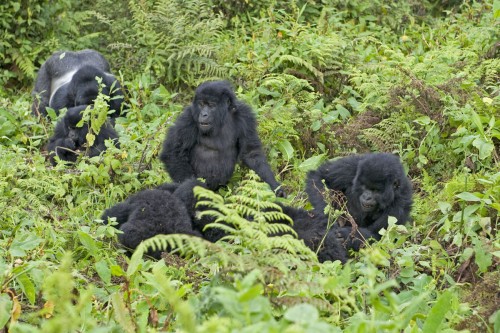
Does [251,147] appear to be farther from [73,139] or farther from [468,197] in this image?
[468,197]

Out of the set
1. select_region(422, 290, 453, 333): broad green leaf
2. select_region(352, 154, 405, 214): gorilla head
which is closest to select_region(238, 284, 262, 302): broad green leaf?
select_region(422, 290, 453, 333): broad green leaf

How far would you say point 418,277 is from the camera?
16.2ft

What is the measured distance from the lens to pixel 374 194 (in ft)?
20.0

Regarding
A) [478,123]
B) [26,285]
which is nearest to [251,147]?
[478,123]

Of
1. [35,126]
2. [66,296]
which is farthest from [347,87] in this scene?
[66,296]

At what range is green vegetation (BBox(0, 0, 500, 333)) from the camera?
3.77 meters

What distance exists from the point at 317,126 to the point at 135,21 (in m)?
3.15

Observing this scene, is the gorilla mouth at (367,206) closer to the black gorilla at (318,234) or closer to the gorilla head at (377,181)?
the gorilla head at (377,181)

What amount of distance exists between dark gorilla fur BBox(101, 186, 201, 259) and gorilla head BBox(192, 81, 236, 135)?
114 centimetres

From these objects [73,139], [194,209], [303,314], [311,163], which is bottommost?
[73,139]

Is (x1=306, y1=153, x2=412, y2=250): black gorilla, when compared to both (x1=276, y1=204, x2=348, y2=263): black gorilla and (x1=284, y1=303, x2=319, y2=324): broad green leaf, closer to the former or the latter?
(x1=276, y1=204, x2=348, y2=263): black gorilla

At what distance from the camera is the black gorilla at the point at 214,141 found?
6.95 metres

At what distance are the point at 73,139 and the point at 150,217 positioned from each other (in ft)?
7.50

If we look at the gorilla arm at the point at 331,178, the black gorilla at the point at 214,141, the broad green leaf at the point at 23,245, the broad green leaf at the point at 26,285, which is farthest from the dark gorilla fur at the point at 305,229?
the broad green leaf at the point at 26,285
